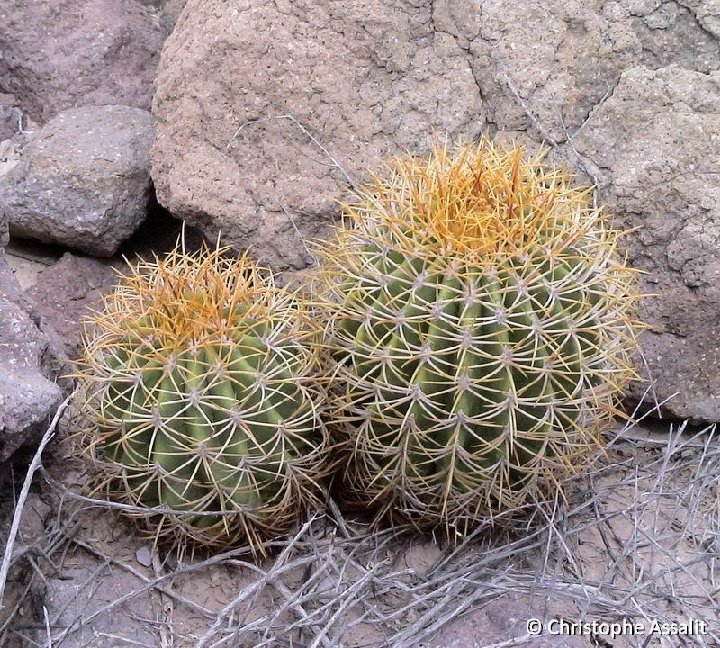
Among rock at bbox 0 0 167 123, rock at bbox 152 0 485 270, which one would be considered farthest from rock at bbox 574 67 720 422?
rock at bbox 0 0 167 123

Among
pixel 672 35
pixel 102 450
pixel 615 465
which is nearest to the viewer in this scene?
pixel 102 450

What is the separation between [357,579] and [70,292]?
4.86 feet

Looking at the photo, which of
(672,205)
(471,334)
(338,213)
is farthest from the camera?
(338,213)

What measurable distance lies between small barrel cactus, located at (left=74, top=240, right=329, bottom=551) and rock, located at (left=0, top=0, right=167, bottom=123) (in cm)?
170

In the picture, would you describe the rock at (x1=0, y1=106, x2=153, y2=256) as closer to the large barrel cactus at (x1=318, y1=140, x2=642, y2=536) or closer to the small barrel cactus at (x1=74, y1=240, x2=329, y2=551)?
the small barrel cactus at (x1=74, y1=240, x2=329, y2=551)

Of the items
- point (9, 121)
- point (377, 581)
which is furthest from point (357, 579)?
point (9, 121)

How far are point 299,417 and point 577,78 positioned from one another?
1.53 meters

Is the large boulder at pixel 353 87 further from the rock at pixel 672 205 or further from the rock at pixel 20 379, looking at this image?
the rock at pixel 20 379

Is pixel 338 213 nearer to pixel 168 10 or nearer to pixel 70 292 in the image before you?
pixel 70 292

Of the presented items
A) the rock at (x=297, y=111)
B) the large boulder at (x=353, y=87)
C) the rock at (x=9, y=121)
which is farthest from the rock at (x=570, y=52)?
the rock at (x=9, y=121)

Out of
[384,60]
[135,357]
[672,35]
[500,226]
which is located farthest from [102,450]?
[672,35]

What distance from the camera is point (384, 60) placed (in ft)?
9.94

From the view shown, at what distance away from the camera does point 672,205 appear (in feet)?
9.21

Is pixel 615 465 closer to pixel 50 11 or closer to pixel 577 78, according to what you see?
pixel 577 78
